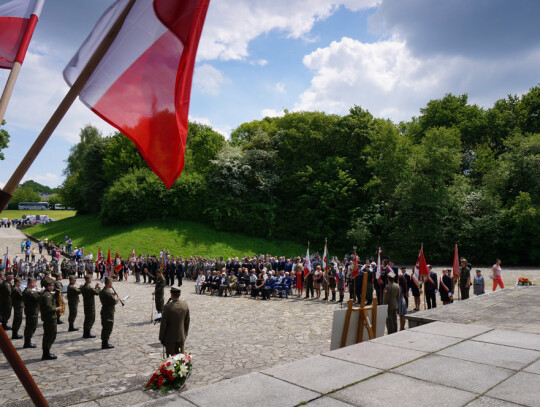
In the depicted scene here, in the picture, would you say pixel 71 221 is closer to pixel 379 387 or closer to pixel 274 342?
pixel 274 342

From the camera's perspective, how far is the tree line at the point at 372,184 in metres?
38.0

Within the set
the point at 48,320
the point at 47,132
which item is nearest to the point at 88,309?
the point at 48,320

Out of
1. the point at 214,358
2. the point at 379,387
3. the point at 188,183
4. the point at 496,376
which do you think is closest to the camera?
the point at 379,387

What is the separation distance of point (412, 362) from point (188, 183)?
45.2 meters

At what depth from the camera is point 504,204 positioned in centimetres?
3972

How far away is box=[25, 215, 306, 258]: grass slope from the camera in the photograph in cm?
4209

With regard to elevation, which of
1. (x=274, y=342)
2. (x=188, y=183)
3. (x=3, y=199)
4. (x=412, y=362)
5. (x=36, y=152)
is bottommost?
(x=274, y=342)

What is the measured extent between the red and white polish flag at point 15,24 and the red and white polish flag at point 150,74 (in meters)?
0.46

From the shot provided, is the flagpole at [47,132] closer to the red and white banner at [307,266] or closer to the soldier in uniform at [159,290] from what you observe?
the soldier in uniform at [159,290]

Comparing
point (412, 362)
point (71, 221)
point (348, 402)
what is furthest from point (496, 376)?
point (71, 221)

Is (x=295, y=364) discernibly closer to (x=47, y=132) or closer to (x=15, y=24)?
(x=47, y=132)

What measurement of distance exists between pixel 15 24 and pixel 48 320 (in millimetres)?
8613

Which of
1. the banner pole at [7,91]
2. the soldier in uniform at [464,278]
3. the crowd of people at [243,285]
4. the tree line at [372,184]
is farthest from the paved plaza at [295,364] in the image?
the tree line at [372,184]

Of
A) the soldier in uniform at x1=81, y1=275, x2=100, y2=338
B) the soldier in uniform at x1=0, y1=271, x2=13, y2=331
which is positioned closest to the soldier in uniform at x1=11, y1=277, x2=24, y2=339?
the soldier in uniform at x1=0, y1=271, x2=13, y2=331
